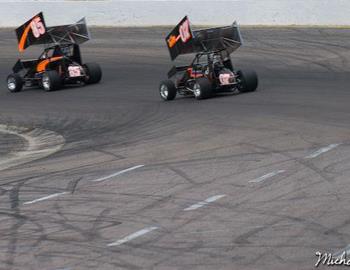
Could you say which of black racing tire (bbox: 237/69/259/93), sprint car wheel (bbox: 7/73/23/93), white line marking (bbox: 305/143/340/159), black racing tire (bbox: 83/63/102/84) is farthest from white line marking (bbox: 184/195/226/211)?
sprint car wheel (bbox: 7/73/23/93)

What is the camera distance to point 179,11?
3212cm

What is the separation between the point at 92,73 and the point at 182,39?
14.9ft

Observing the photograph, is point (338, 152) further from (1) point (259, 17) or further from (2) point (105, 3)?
(2) point (105, 3)

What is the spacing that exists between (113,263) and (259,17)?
76.3 ft

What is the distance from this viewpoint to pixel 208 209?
9.76m

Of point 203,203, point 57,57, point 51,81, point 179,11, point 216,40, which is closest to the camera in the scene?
point 203,203

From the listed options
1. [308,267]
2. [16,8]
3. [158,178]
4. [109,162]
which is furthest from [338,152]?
[16,8]

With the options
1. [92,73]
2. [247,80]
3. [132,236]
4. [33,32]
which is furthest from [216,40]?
[132,236]

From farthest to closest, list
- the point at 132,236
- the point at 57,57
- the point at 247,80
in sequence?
the point at 57,57
the point at 247,80
the point at 132,236

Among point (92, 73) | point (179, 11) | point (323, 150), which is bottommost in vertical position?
point (323, 150)

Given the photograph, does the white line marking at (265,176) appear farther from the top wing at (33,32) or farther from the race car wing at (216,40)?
the top wing at (33,32)

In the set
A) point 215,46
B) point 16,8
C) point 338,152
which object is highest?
point 16,8

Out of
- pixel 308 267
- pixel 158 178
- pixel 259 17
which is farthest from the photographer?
pixel 259 17
